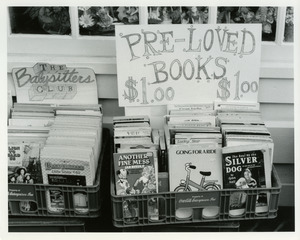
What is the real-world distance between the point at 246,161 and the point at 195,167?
215 mm

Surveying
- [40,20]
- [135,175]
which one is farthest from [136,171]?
[40,20]

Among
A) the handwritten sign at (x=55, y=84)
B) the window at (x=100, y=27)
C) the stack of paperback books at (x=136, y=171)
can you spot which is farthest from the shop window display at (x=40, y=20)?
the stack of paperback books at (x=136, y=171)

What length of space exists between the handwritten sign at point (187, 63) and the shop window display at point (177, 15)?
0.08 meters

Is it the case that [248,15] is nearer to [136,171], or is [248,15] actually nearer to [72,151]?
[136,171]

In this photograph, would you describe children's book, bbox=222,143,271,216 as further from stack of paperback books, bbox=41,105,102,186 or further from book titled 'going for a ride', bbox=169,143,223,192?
stack of paperback books, bbox=41,105,102,186

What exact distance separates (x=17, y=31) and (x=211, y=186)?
1.19 meters

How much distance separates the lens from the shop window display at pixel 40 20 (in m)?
2.30

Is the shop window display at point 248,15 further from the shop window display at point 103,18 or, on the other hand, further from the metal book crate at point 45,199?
the metal book crate at point 45,199

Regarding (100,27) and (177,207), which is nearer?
(177,207)

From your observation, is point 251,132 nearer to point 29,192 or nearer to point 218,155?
point 218,155

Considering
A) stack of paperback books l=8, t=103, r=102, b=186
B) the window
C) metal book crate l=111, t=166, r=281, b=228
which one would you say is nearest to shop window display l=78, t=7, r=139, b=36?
the window

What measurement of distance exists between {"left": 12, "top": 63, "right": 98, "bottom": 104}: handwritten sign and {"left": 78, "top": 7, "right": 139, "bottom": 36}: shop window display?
0.20 metres

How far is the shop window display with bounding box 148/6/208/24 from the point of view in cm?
228

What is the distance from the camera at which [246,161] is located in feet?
6.75
